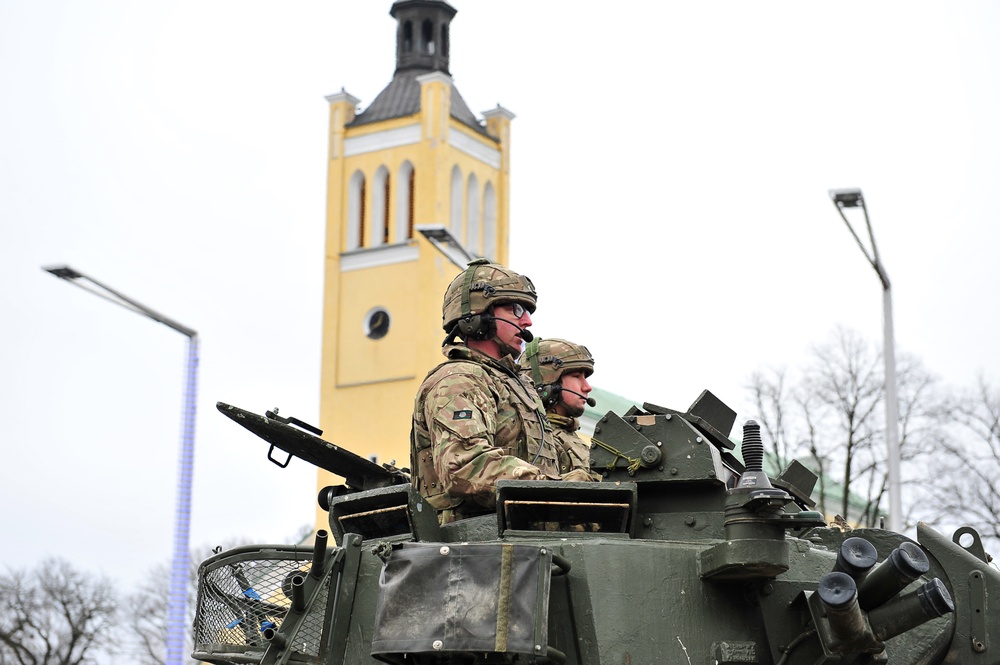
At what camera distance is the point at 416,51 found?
62281 millimetres

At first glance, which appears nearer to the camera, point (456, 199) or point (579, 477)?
point (579, 477)

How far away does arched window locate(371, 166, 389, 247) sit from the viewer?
5894 cm

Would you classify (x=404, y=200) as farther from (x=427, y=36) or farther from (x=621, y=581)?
(x=621, y=581)

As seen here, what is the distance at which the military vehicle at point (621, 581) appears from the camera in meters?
6.78

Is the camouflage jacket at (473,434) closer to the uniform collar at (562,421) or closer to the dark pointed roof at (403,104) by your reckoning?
the uniform collar at (562,421)

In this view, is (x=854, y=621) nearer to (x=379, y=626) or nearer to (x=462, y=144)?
(x=379, y=626)

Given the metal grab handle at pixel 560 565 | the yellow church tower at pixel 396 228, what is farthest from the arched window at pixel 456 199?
the metal grab handle at pixel 560 565

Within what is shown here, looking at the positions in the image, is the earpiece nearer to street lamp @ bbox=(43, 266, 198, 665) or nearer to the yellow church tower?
street lamp @ bbox=(43, 266, 198, 665)

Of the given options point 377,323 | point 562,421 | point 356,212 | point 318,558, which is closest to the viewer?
point 318,558

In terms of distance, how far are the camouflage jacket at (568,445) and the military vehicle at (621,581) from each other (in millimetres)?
2825

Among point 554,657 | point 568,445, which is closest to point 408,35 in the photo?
point 568,445

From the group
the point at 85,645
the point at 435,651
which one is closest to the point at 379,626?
the point at 435,651

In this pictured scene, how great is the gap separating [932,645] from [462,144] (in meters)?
52.2

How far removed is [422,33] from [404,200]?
771 centimetres
